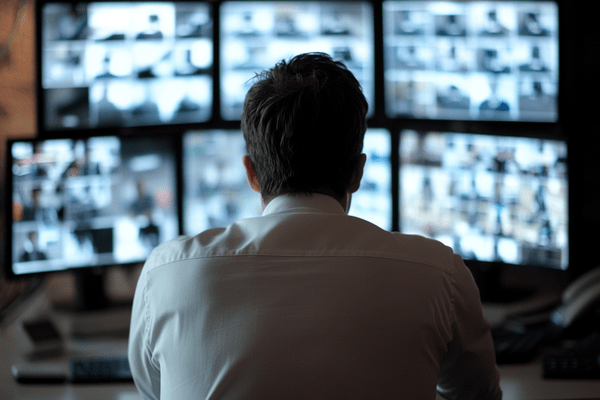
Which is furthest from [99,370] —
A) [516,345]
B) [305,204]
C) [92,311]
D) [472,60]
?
[472,60]

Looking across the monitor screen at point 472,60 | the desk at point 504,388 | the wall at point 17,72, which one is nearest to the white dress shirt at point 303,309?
the desk at point 504,388

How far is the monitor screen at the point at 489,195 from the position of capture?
5.33ft

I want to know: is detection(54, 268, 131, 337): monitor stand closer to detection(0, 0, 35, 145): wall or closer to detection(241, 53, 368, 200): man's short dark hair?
detection(0, 0, 35, 145): wall

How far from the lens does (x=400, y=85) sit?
185cm

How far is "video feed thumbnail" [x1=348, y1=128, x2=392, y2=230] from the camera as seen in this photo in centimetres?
182

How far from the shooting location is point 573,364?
139cm

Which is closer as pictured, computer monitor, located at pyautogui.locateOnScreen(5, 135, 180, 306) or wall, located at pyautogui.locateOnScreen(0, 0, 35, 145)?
computer monitor, located at pyautogui.locateOnScreen(5, 135, 180, 306)

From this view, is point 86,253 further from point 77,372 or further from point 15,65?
point 15,65

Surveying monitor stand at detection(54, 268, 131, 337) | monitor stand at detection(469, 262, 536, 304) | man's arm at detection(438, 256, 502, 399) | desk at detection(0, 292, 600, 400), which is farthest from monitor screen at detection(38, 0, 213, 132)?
man's arm at detection(438, 256, 502, 399)

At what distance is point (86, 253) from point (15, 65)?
0.69 meters

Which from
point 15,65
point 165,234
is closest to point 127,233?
point 165,234

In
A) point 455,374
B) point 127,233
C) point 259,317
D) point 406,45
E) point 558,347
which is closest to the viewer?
point 259,317

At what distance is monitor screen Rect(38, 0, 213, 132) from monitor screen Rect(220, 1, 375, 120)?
0.06 metres

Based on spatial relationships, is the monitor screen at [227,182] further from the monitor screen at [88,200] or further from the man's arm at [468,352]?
the man's arm at [468,352]
